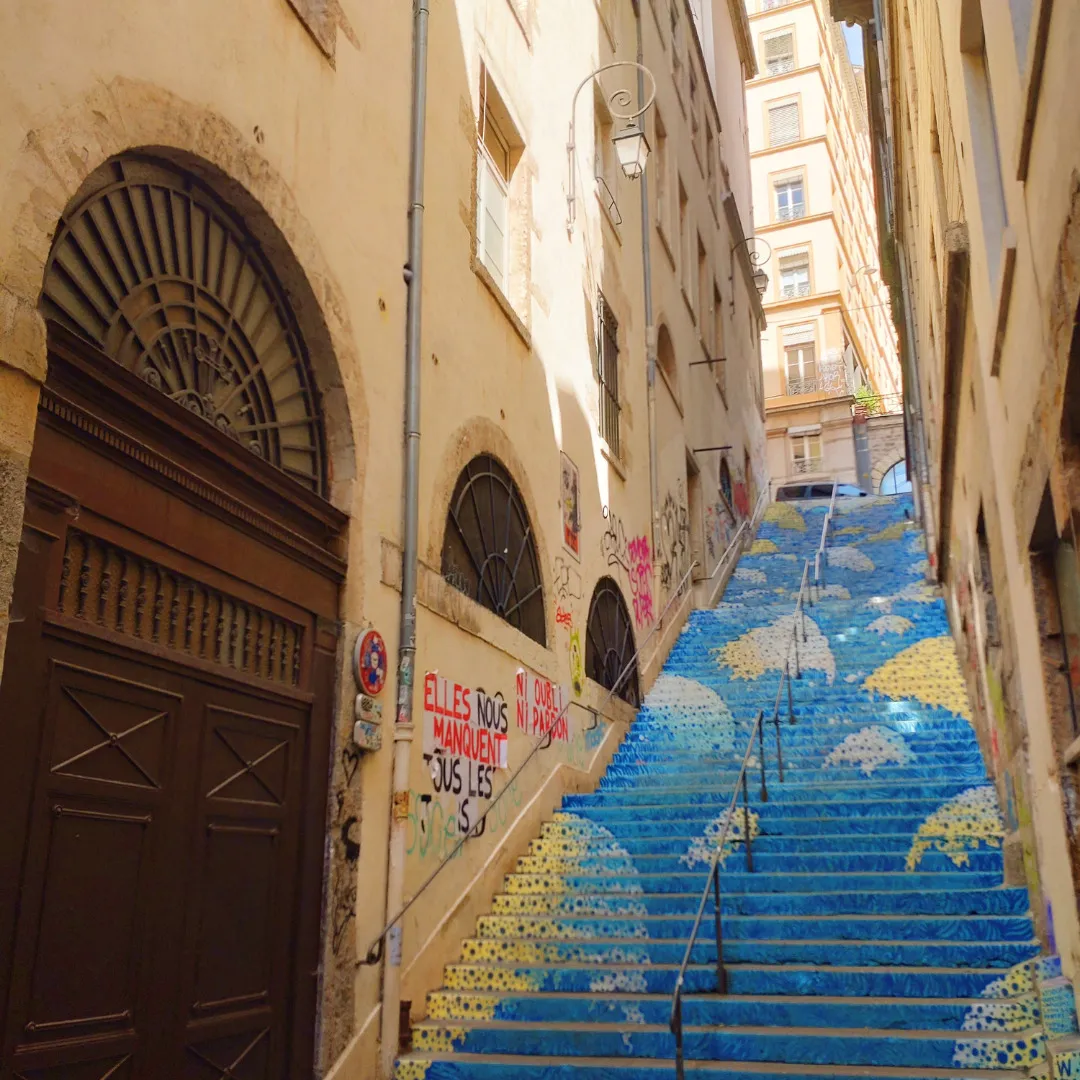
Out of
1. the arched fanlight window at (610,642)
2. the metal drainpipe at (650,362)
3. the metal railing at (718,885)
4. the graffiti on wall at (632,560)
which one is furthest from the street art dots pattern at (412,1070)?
the metal drainpipe at (650,362)

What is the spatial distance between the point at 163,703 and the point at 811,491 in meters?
25.8

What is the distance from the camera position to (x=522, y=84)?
10.9 m

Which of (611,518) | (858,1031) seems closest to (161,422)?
(858,1031)

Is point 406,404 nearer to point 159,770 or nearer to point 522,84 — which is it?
point 159,770

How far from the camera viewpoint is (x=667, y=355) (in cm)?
1694

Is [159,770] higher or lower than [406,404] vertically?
lower

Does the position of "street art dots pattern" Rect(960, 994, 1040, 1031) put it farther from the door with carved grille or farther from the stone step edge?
the door with carved grille

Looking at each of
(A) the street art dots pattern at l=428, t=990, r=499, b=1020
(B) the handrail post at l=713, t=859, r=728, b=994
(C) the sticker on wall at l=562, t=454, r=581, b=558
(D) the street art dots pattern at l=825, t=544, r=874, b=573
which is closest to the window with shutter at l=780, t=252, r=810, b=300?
(D) the street art dots pattern at l=825, t=544, r=874, b=573

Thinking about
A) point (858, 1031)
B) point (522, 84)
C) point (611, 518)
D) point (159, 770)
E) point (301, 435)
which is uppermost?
point (522, 84)

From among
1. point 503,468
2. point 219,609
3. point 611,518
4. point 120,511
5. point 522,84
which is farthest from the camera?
point 611,518

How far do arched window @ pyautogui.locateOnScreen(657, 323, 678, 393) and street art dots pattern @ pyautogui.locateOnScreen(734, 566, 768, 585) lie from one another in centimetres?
399

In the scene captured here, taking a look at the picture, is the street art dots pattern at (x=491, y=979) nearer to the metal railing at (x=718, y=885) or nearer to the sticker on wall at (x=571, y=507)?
the metal railing at (x=718, y=885)

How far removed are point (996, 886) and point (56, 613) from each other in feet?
19.8

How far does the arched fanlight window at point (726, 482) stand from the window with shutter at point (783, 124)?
76.0 ft
